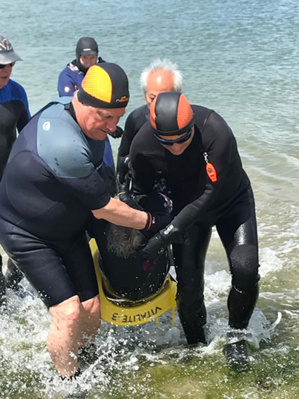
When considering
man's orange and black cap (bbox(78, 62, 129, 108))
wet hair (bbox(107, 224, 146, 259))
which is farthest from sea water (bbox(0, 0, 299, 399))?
man's orange and black cap (bbox(78, 62, 129, 108))

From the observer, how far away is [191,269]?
4.69m

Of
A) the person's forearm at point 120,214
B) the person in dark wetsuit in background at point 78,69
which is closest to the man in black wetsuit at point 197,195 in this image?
the person's forearm at point 120,214

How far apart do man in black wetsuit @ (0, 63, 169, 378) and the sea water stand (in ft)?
2.09

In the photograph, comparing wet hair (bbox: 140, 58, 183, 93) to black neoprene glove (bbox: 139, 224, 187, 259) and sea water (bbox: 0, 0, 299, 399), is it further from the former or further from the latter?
sea water (bbox: 0, 0, 299, 399)

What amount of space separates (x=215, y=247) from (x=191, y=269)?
269cm

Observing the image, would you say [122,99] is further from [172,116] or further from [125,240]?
[125,240]

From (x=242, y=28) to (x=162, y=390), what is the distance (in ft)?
78.6

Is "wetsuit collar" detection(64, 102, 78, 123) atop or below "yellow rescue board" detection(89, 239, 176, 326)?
atop

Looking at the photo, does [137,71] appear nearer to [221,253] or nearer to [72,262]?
[221,253]

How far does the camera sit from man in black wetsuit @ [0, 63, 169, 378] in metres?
3.77

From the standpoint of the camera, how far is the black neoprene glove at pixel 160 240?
4211 millimetres

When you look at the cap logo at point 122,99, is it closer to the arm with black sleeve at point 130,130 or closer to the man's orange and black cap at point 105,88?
the man's orange and black cap at point 105,88

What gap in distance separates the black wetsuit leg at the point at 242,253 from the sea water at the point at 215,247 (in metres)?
0.43

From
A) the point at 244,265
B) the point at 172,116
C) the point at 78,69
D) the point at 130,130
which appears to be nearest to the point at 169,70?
the point at 130,130
